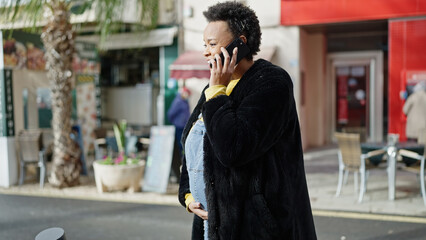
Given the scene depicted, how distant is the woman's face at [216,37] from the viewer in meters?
1.82

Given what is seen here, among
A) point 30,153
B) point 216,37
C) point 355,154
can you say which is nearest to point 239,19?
point 216,37

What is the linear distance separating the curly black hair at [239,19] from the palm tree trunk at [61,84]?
6617mm

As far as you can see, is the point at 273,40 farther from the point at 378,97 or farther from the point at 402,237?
the point at 402,237

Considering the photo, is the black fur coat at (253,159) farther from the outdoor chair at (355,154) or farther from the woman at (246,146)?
the outdoor chair at (355,154)

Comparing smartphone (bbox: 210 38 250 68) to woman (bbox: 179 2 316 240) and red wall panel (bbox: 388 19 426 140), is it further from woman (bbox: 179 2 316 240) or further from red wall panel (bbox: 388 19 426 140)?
red wall panel (bbox: 388 19 426 140)

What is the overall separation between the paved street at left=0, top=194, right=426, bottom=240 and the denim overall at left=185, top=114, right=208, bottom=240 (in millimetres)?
3171

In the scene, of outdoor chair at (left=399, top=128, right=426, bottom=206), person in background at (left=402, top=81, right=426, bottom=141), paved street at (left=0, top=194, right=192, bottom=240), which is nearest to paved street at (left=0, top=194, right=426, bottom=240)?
paved street at (left=0, top=194, right=192, bottom=240)

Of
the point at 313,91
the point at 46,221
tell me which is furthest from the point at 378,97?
the point at 46,221

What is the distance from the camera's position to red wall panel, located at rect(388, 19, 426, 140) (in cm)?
1116

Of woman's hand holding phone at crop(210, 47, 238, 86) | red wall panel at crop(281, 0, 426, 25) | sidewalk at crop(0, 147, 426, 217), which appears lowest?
sidewalk at crop(0, 147, 426, 217)

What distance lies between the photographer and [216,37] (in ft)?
6.01

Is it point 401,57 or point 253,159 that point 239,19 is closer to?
point 253,159

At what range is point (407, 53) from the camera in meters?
11.3

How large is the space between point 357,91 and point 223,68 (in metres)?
13.5
